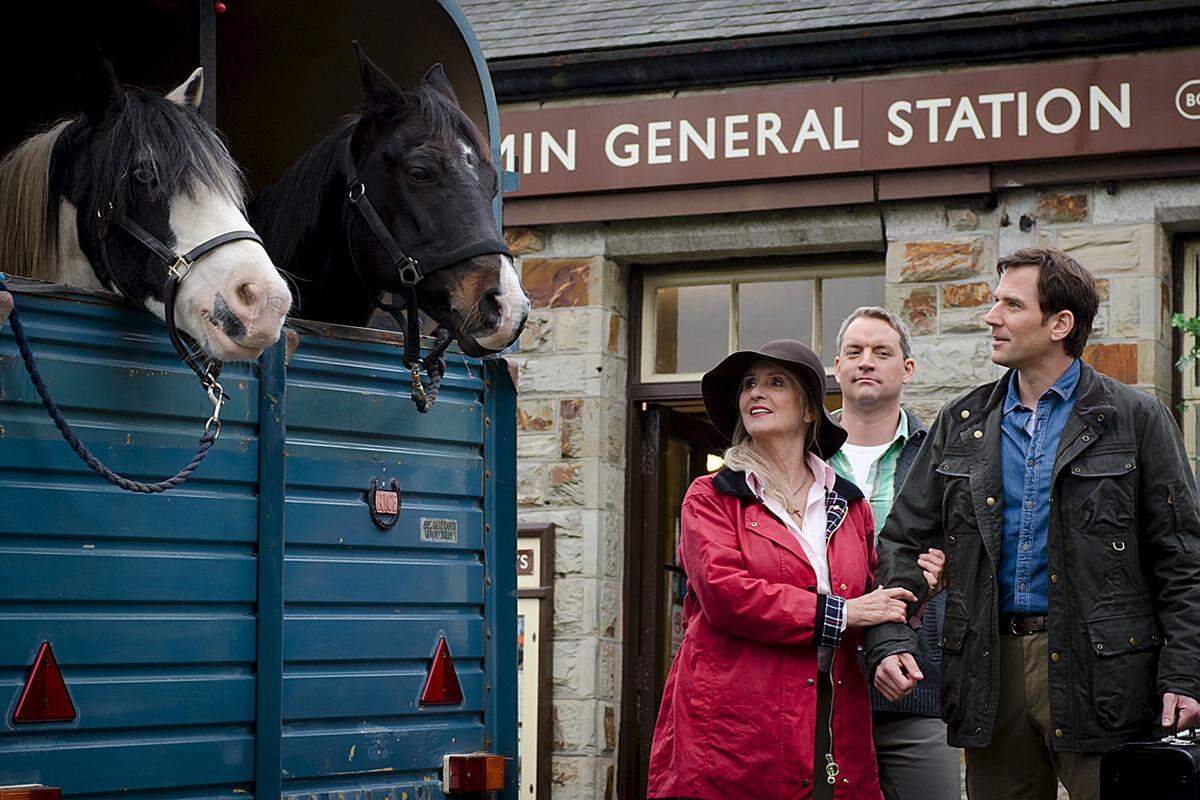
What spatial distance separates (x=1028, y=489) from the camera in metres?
4.69

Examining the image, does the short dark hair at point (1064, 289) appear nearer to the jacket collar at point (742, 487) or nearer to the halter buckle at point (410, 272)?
the jacket collar at point (742, 487)

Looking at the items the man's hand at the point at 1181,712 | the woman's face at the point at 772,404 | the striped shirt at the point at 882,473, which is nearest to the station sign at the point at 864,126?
Answer: the striped shirt at the point at 882,473

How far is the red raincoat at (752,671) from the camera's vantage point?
464 cm

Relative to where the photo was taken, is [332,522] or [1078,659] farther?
[332,522]

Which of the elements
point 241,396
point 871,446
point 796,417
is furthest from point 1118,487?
point 241,396

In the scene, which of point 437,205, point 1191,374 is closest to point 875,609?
point 437,205

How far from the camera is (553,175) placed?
8.99 meters

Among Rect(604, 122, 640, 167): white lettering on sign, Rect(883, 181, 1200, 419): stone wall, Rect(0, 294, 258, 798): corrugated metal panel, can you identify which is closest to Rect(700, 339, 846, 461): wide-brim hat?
Rect(0, 294, 258, 798): corrugated metal panel

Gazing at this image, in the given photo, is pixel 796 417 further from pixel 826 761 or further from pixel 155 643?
pixel 155 643

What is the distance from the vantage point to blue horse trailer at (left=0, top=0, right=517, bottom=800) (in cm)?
411

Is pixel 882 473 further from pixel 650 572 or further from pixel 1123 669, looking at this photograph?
pixel 650 572

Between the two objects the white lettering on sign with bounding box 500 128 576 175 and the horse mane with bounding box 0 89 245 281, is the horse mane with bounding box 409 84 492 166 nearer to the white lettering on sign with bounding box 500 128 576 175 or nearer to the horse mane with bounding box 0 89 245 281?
the horse mane with bounding box 0 89 245 281

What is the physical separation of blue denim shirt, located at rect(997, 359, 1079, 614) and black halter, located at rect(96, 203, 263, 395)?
2.05 metres

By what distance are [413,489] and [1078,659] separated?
6.01 feet
